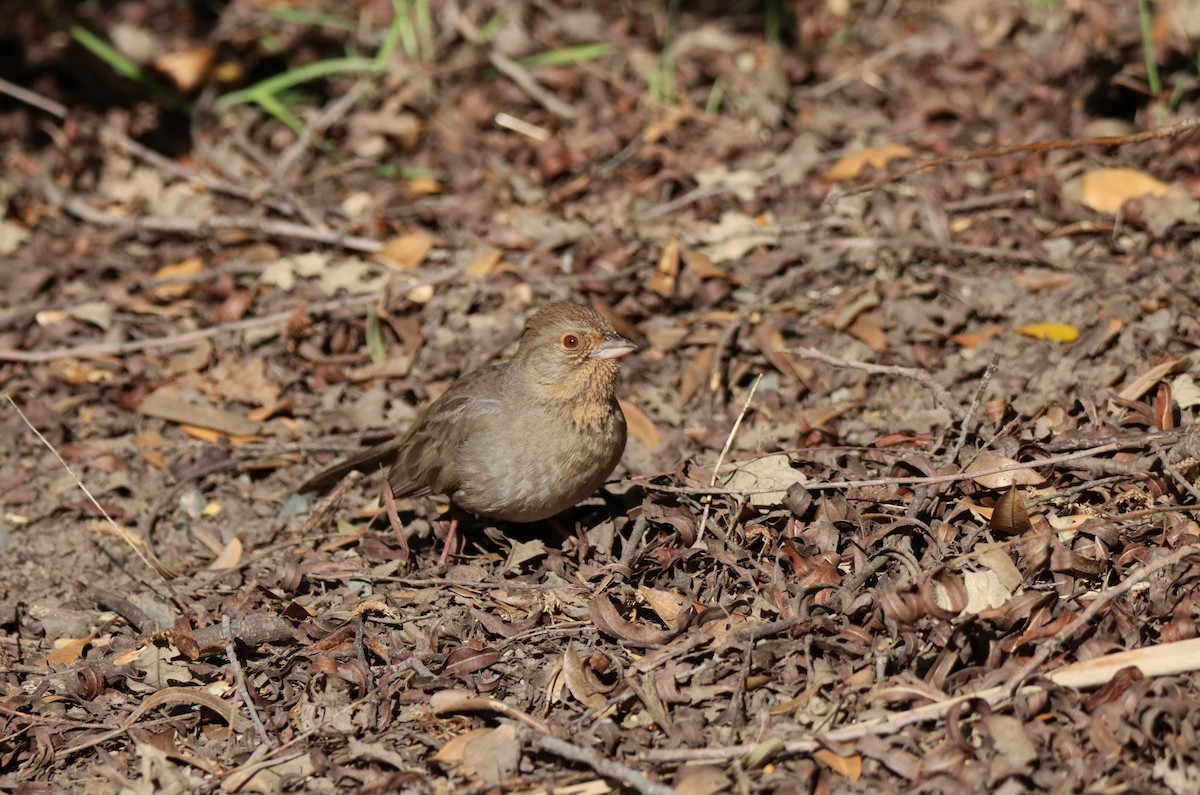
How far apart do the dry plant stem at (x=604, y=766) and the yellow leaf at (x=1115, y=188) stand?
4507 millimetres

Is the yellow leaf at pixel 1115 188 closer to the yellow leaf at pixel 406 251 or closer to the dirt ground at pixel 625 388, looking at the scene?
the dirt ground at pixel 625 388

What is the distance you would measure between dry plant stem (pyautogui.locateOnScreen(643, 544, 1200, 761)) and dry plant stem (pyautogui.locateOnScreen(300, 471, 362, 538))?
242 cm

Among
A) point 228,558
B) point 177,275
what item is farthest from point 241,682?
point 177,275

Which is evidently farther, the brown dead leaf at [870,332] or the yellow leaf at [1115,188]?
the yellow leaf at [1115,188]

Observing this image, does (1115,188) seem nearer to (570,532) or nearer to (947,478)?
(947,478)

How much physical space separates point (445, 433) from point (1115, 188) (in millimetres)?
4002

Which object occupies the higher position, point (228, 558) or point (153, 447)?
point (153, 447)

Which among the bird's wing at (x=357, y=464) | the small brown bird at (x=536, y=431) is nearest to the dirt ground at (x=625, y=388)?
the bird's wing at (x=357, y=464)

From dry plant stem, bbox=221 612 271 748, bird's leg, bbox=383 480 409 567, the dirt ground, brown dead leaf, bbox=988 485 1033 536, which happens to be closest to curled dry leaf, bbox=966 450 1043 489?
the dirt ground

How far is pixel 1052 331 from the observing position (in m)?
6.13

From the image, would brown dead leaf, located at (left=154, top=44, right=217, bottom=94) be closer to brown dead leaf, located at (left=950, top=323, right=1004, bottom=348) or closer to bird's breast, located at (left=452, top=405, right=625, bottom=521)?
bird's breast, located at (left=452, top=405, right=625, bottom=521)

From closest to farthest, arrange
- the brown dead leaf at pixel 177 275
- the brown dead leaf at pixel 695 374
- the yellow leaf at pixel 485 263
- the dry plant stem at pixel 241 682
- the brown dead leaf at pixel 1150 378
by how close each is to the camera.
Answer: the dry plant stem at pixel 241 682 → the brown dead leaf at pixel 1150 378 → the brown dead leaf at pixel 695 374 → the yellow leaf at pixel 485 263 → the brown dead leaf at pixel 177 275

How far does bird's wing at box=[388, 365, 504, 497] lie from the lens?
216 inches

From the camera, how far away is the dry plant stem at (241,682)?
14.8 ft
